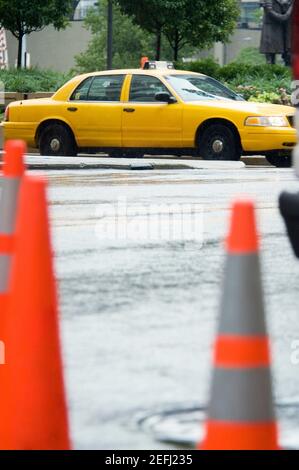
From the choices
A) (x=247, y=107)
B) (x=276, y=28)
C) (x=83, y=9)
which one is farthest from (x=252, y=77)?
(x=83, y=9)

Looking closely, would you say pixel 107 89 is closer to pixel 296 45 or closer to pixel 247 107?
pixel 247 107

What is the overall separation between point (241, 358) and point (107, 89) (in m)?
18.8

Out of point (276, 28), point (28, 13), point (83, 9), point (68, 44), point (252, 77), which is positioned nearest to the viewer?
point (252, 77)

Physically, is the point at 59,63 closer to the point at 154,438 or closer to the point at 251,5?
the point at 251,5

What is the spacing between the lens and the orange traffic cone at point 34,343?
4785 mm

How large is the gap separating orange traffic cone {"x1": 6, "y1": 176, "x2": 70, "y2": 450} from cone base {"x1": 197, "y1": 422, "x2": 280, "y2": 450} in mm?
619

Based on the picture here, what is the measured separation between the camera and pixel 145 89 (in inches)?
893

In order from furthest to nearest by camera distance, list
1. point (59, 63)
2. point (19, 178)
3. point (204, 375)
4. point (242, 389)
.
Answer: point (59, 63), point (19, 178), point (204, 375), point (242, 389)

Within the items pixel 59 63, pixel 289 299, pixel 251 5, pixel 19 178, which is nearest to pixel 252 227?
pixel 19 178

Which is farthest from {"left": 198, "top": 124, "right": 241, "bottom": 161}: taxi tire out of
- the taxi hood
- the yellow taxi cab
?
the taxi hood

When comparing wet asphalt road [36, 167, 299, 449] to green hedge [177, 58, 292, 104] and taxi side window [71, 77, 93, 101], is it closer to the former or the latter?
taxi side window [71, 77, 93, 101]

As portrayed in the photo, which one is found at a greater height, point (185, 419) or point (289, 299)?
point (289, 299)

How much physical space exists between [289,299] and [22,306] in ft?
11.6
